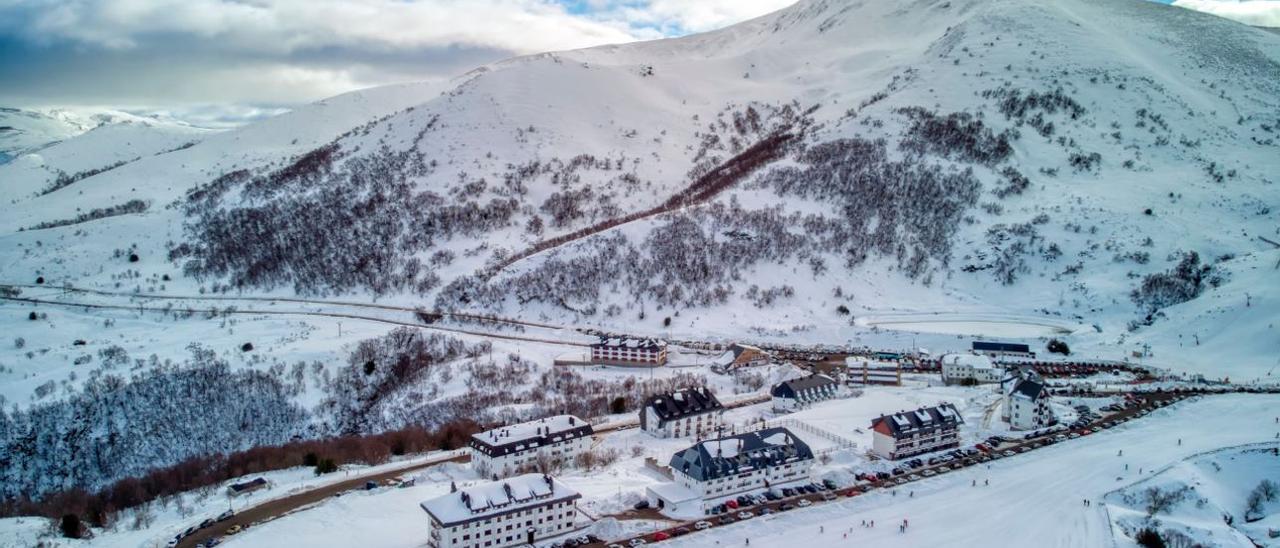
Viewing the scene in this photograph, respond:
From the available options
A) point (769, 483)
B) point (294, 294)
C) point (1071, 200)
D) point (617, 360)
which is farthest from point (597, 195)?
point (769, 483)

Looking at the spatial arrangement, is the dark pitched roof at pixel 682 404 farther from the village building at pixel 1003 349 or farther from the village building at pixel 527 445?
the village building at pixel 1003 349

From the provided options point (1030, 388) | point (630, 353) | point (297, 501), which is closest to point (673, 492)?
point (297, 501)

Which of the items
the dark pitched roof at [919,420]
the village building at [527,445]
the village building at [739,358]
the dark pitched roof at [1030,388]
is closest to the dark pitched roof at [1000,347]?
the village building at [739,358]

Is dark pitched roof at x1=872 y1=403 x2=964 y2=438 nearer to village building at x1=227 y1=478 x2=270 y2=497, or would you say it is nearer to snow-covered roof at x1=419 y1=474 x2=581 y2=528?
snow-covered roof at x1=419 y1=474 x2=581 y2=528

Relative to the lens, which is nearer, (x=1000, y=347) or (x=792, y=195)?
(x=1000, y=347)

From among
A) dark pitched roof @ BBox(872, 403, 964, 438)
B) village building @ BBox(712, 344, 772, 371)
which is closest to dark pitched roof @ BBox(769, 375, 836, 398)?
village building @ BBox(712, 344, 772, 371)

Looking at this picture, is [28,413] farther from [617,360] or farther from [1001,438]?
[1001,438]

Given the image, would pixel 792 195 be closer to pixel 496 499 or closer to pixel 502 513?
pixel 496 499
